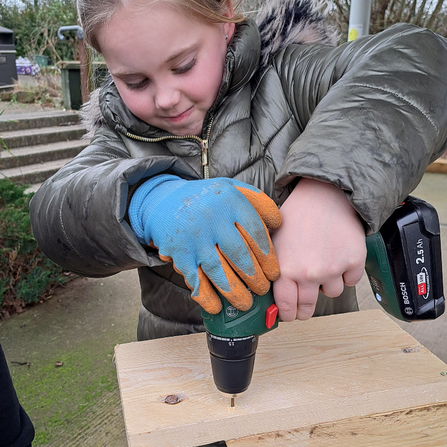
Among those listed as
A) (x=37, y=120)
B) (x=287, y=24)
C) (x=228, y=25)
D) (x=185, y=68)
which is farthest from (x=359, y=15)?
(x=37, y=120)

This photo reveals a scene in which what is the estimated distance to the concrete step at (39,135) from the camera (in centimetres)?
491

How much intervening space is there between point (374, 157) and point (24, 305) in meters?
2.86

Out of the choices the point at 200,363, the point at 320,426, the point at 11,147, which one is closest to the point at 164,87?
the point at 200,363

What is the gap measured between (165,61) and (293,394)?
906mm

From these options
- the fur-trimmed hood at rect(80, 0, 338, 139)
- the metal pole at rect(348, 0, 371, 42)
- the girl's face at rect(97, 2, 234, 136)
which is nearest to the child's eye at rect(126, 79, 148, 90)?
the girl's face at rect(97, 2, 234, 136)

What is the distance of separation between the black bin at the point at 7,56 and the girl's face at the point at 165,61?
434 centimetres

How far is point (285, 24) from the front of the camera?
1450 mm

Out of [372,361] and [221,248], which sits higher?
[221,248]

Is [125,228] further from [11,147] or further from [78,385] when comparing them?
[11,147]

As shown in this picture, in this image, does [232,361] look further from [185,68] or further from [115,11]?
[115,11]

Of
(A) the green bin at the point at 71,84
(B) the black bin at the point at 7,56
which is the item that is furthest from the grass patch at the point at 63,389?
(A) the green bin at the point at 71,84

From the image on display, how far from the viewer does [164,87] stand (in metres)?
1.20

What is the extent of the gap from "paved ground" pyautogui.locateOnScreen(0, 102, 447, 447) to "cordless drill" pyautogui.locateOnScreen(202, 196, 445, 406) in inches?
52.5

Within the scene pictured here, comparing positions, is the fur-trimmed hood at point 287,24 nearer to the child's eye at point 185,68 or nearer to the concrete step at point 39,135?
the child's eye at point 185,68
